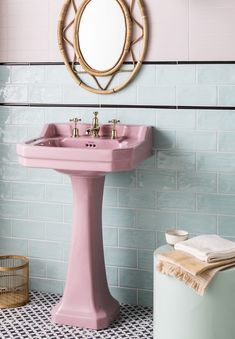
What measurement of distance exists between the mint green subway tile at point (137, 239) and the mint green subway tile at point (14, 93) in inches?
42.8

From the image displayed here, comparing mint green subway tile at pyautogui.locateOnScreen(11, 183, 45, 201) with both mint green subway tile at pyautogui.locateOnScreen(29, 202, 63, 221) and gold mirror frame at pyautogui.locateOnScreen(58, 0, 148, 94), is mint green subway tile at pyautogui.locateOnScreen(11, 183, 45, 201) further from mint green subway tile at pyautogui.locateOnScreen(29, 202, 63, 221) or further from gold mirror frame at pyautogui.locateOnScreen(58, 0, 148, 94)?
gold mirror frame at pyautogui.locateOnScreen(58, 0, 148, 94)

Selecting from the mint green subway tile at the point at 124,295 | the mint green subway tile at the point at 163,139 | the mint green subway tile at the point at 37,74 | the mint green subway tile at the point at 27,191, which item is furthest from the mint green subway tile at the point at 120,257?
the mint green subway tile at the point at 37,74

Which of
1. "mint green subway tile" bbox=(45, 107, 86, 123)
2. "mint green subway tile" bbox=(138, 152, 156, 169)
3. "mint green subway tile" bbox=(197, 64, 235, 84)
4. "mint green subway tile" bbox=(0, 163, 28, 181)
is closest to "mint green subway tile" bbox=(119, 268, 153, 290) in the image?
"mint green subway tile" bbox=(138, 152, 156, 169)

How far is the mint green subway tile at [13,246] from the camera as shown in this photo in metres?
4.52

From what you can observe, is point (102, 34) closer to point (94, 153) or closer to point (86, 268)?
point (94, 153)

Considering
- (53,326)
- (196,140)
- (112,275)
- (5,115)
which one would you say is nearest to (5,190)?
(5,115)

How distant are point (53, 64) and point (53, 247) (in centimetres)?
121

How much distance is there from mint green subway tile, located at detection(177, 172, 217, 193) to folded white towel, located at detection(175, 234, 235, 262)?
0.57 m

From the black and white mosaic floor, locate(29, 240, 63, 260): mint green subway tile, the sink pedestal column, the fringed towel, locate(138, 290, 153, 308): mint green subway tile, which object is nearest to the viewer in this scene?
the fringed towel

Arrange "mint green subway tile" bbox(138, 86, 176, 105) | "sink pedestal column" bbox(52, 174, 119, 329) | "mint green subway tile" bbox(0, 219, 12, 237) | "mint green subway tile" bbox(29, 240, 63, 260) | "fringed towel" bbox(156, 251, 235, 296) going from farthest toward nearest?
"mint green subway tile" bbox(0, 219, 12, 237)
"mint green subway tile" bbox(29, 240, 63, 260)
"mint green subway tile" bbox(138, 86, 176, 105)
"sink pedestal column" bbox(52, 174, 119, 329)
"fringed towel" bbox(156, 251, 235, 296)

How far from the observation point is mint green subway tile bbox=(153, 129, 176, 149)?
4051 mm

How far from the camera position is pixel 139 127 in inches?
159

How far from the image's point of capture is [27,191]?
4449 millimetres

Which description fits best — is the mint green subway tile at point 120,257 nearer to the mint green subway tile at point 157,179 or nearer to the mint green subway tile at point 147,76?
the mint green subway tile at point 157,179
